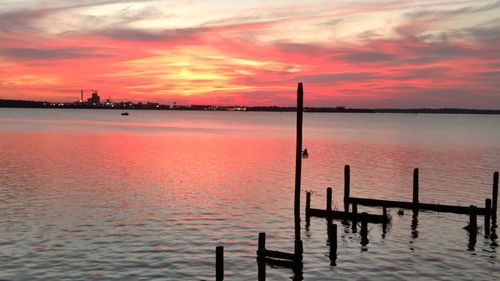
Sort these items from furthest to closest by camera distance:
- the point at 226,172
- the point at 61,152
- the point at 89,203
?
1. the point at 61,152
2. the point at 226,172
3. the point at 89,203

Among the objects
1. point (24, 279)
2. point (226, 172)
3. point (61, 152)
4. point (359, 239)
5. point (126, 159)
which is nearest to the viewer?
point (24, 279)

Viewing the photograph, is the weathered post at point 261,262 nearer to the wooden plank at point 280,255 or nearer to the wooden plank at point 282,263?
the wooden plank at point 280,255

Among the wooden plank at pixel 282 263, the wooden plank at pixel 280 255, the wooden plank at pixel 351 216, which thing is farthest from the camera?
the wooden plank at pixel 351 216

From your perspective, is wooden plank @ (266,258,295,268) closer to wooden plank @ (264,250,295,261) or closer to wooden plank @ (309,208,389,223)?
wooden plank @ (264,250,295,261)

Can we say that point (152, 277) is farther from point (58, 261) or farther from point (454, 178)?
point (454, 178)

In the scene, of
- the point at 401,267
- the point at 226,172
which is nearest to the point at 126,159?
the point at 226,172

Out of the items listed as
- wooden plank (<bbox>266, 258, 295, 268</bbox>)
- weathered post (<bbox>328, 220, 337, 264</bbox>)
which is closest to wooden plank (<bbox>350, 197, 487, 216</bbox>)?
weathered post (<bbox>328, 220, 337, 264</bbox>)

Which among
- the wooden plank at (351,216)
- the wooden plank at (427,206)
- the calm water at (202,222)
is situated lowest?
the calm water at (202,222)

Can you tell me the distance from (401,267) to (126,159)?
5271 cm

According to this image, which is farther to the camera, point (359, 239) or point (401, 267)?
point (359, 239)

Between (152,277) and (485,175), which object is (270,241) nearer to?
(152,277)

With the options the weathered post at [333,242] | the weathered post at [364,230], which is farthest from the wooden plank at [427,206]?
the weathered post at [333,242]

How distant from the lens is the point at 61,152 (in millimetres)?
79062

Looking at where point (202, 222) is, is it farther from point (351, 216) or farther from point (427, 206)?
point (427, 206)
